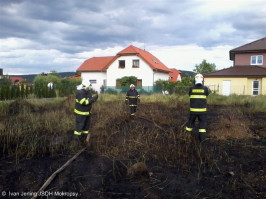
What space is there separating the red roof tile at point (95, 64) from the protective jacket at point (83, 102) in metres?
25.4

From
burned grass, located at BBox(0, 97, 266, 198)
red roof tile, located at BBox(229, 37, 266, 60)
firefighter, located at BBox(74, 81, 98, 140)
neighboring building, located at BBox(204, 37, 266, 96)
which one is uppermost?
red roof tile, located at BBox(229, 37, 266, 60)

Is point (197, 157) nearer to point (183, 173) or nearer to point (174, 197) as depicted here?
point (183, 173)

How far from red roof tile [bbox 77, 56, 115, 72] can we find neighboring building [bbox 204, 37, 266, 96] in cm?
1510

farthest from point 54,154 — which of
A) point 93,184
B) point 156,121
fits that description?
point 156,121

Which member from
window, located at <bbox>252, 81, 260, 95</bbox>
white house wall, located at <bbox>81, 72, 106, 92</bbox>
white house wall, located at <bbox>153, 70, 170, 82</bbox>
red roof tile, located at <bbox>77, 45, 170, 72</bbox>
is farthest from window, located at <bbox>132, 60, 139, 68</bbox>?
window, located at <bbox>252, 81, 260, 95</bbox>

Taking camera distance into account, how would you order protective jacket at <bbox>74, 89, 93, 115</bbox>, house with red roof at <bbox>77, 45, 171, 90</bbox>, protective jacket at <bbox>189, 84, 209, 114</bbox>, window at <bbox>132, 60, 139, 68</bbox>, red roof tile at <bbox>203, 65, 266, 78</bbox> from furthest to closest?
window at <bbox>132, 60, 139, 68</bbox> → house with red roof at <bbox>77, 45, 171, 90</bbox> → red roof tile at <bbox>203, 65, 266, 78</bbox> → protective jacket at <bbox>189, 84, 209, 114</bbox> → protective jacket at <bbox>74, 89, 93, 115</bbox>

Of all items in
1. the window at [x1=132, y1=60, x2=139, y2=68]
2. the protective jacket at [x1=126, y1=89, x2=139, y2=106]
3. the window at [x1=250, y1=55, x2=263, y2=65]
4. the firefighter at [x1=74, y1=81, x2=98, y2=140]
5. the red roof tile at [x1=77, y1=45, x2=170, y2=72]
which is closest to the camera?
the firefighter at [x1=74, y1=81, x2=98, y2=140]

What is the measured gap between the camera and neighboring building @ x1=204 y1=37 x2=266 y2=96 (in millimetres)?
22375

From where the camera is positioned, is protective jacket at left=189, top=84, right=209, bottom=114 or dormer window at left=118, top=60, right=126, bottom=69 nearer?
protective jacket at left=189, top=84, right=209, bottom=114

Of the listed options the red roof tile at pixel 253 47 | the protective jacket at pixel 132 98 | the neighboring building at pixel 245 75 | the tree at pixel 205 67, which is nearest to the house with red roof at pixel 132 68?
the neighboring building at pixel 245 75

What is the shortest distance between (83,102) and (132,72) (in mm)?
23977

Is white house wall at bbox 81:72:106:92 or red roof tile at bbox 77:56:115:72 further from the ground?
red roof tile at bbox 77:56:115:72

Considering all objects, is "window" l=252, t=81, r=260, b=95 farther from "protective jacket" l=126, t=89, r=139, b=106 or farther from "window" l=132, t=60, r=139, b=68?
"protective jacket" l=126, t=89, r=139, b=106

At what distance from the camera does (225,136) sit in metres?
6.02
